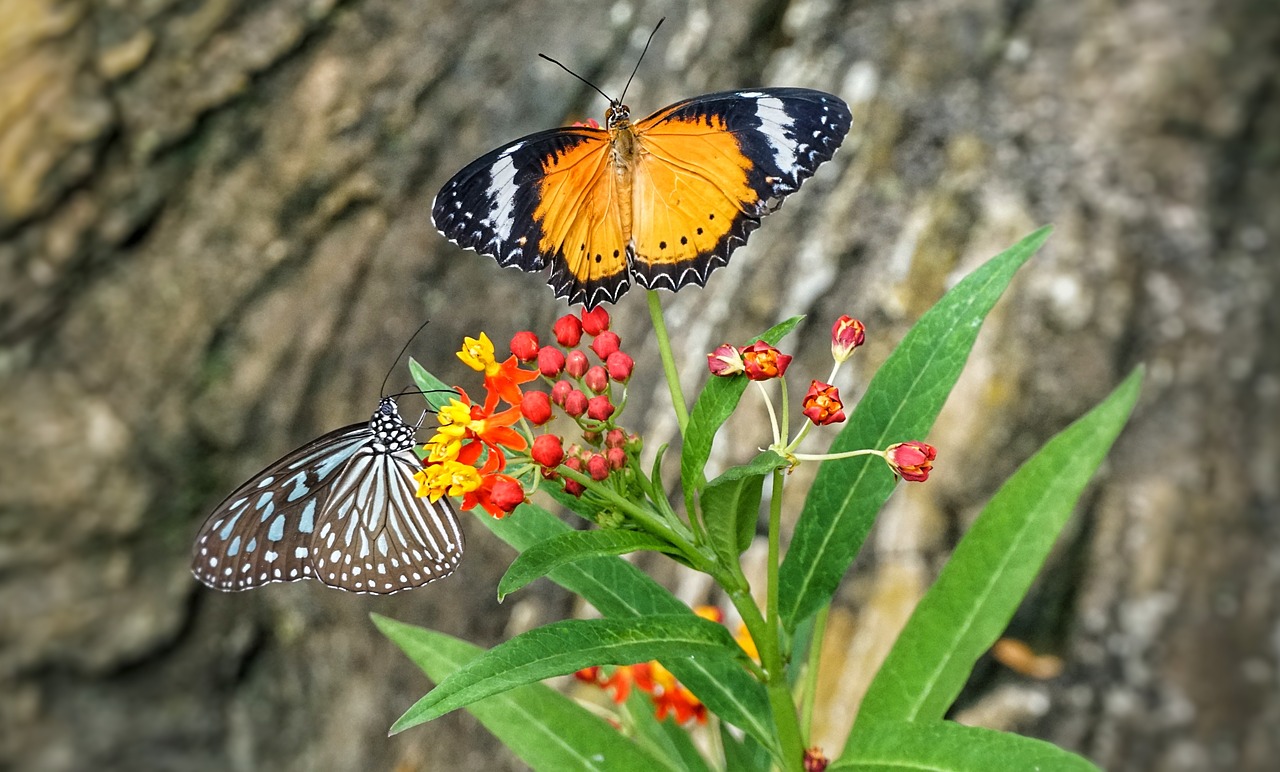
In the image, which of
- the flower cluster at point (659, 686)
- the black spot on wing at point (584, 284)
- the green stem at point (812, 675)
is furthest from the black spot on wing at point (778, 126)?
the flower cluster at point (659, 686)

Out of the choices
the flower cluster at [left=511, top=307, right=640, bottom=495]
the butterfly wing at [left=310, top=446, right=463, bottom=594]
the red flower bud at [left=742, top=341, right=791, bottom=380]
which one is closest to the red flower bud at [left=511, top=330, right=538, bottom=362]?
the flower cluster at [left=511, top=307, right=640, bottom=495]

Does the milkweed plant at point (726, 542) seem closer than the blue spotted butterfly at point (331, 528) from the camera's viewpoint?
Yes

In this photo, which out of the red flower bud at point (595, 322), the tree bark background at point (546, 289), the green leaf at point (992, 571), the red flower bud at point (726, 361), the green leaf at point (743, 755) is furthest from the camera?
the tree bark background at point (546, 289)

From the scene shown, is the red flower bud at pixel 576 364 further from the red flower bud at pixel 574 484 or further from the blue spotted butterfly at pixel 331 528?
the blue spotted butterfly at pixel 331 528

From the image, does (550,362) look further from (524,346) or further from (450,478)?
(450,478)

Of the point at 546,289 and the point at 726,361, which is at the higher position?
the point at 726,361

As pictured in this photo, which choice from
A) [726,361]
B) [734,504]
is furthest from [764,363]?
[734,504]

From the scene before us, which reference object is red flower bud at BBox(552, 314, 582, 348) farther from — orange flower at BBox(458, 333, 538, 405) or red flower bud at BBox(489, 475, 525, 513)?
red flower bud at BBox(489, 475, 525, 513)

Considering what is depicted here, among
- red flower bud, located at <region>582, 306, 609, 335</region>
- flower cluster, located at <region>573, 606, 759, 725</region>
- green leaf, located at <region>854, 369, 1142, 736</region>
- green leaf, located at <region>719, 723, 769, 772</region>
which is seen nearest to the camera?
red flower bud, located at <region>582, 306, 609, 335</region>
